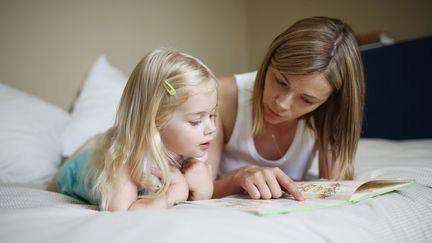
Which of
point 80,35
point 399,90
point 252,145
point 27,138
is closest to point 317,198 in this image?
point 252,145

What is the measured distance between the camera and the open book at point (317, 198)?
658mm

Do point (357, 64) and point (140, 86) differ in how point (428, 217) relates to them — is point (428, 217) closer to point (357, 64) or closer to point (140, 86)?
point (357, 64)

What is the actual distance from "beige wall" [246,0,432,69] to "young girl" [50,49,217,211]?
4.39 ft

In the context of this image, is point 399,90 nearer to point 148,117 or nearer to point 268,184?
point 268,184

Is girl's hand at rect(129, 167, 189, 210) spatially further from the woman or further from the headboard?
the headboard

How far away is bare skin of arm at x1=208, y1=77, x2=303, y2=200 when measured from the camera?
0.80 meters

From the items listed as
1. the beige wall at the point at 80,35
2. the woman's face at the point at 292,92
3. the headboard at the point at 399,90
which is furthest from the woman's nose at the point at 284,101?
the beige wall at the point at 80,35

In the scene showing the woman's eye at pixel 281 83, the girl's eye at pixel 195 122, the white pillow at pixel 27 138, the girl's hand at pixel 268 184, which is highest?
the woman's eye at pixel 281 83

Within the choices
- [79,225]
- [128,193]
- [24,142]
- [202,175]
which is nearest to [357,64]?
[202,175]

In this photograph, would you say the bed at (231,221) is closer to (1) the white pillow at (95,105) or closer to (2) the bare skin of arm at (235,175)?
(2) the bare skin of arm at (235,175)

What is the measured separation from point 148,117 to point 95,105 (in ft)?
3.05

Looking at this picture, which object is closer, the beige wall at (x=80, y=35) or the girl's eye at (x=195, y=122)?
the girl's eye at (x=195, y=122)

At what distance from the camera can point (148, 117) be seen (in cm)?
82

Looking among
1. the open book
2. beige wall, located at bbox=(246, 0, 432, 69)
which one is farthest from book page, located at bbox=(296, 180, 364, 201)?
beige wall, located at bbox=(246, 0, 432, 69)
